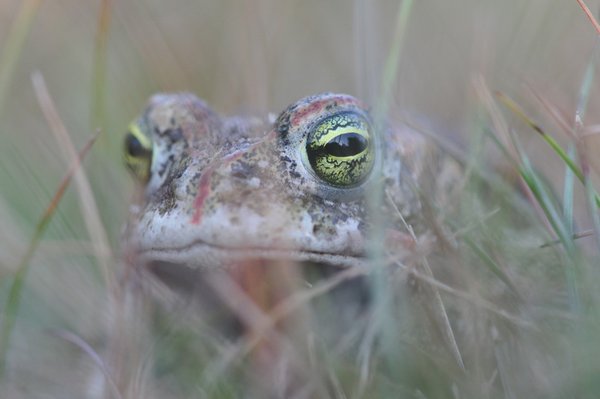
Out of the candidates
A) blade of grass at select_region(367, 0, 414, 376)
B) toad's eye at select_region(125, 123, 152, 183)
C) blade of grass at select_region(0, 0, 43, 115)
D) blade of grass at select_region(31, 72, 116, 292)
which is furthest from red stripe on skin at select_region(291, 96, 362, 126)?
blade of grass at select_region(0, 0, 43, 115)

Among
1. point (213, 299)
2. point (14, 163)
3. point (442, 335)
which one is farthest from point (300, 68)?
point (442, 335)

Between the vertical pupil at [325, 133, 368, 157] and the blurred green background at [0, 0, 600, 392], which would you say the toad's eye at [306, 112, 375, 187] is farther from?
the blurred green background at [0, 0, 600, 392]

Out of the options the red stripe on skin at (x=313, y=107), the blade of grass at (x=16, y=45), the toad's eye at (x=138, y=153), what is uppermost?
the blade of grass at (x=16, y=45)

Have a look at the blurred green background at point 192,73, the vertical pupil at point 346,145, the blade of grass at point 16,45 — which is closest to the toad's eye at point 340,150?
the vertical pupil at point 346,145

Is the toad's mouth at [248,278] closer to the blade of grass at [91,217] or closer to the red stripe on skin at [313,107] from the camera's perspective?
the blade of grass at [91,217]

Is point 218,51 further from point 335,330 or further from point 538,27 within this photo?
point 335,330

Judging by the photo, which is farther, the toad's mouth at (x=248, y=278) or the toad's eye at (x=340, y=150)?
the toad's eye at (x=340, y=150)
